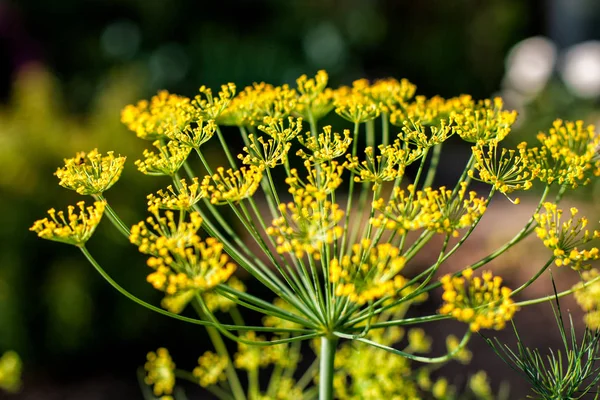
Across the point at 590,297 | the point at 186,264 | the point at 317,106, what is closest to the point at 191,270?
the point at 186,264

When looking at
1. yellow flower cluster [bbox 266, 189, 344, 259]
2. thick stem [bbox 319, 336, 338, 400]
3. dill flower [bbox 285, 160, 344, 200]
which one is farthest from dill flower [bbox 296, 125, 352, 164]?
thick stem [bbox 319, 336, 338, 400]

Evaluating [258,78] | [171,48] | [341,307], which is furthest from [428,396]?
[171,48]

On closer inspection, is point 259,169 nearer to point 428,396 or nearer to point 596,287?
point 596,287

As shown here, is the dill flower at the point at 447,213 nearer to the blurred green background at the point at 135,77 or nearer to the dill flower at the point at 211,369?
the dill flower at the point at 211,369

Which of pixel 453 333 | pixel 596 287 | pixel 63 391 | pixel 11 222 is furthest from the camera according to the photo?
pixel 453 333

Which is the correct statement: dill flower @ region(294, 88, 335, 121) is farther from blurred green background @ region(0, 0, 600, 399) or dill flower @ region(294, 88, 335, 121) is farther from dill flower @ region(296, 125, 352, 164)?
blurred green background @ region(0, 0, 600, 399)
